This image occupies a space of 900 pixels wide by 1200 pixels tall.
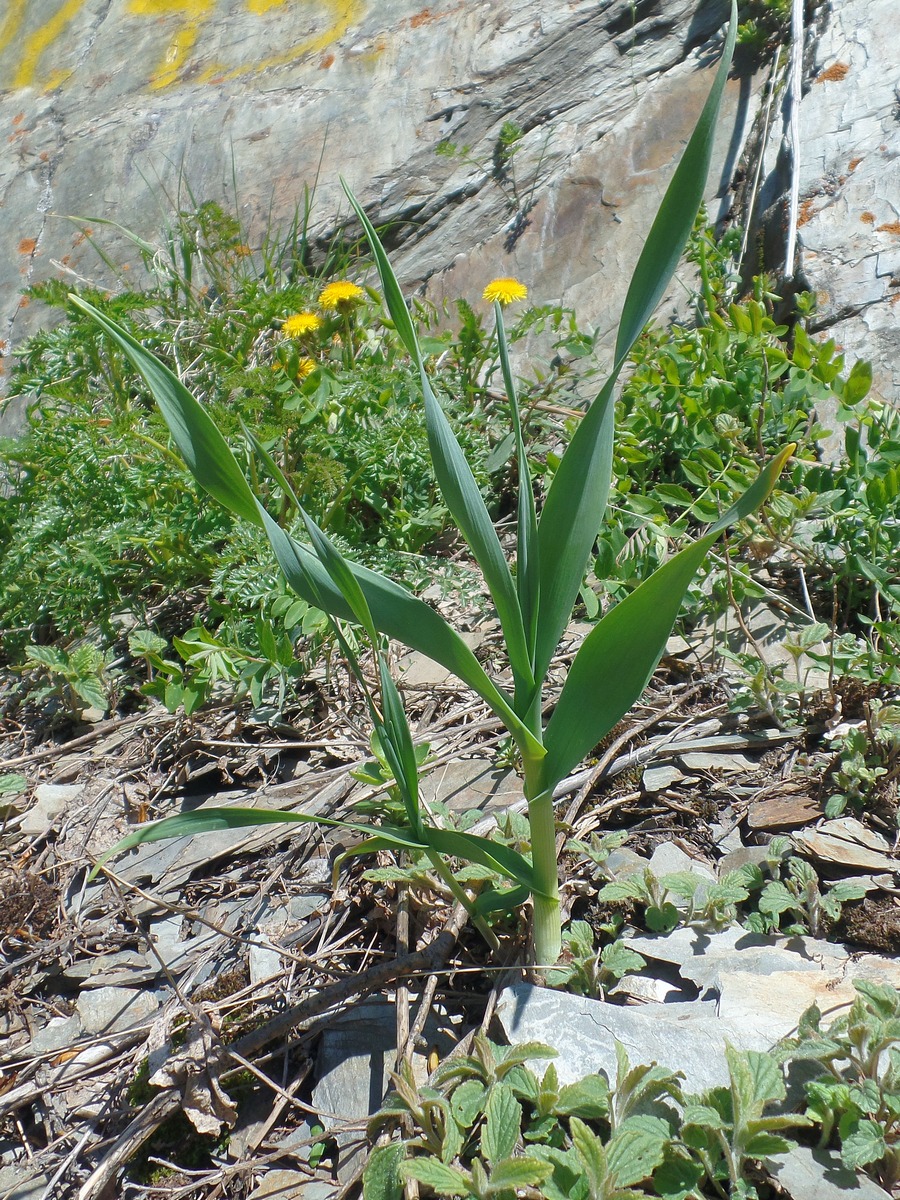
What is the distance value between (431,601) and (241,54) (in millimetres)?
3743

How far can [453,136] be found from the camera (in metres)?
4.00

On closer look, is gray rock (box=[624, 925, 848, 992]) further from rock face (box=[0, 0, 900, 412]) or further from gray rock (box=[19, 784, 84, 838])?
rock face (box=[0, 0, 900, 412])

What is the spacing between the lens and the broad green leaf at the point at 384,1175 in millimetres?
1106

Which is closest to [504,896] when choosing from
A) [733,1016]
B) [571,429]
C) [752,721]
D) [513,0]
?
[733,1016]

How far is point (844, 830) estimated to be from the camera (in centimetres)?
158

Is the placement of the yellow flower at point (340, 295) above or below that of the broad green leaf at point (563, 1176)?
above

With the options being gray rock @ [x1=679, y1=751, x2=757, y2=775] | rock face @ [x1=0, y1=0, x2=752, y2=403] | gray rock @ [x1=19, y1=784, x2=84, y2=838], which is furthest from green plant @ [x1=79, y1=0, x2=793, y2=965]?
rock face @ [x1=0, y1=0, x2=752, y2=403]

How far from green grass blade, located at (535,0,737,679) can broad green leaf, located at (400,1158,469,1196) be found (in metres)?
0.61

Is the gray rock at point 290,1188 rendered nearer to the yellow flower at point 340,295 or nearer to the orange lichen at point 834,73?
the yellow flower at point 340,295

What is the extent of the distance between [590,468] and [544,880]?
591mm

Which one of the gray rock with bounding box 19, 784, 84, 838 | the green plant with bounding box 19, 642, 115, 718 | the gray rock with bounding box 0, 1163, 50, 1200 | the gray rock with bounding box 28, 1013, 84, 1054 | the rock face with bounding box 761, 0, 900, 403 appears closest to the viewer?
the gray rock with bounding box 0, 1163, 50, 1200

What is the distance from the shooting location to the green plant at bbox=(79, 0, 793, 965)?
41.7 inches

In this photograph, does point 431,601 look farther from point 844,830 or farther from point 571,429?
point 844,830

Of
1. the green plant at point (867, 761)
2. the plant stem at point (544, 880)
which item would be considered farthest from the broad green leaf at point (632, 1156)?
the green plant at point (867, 761)
